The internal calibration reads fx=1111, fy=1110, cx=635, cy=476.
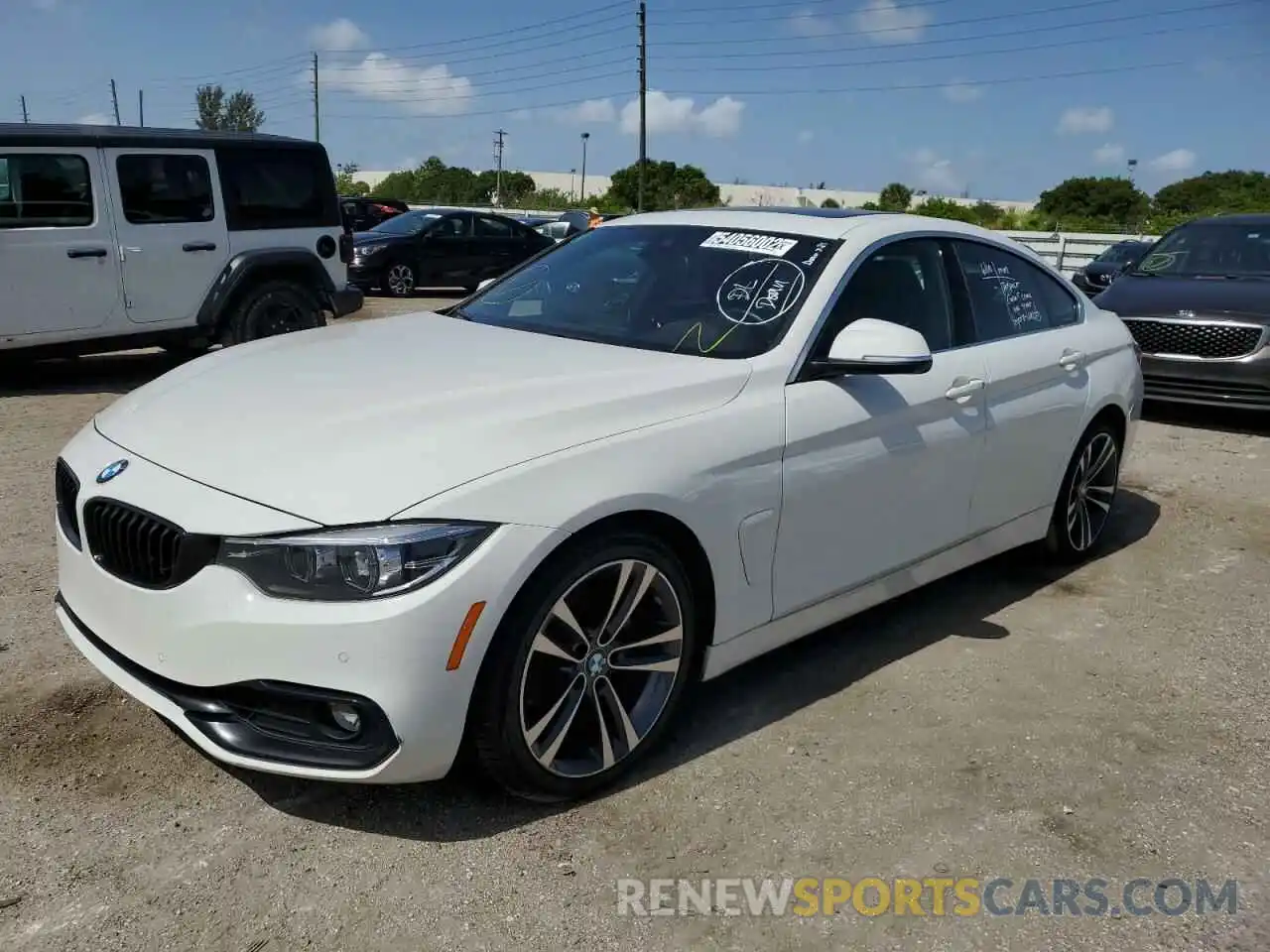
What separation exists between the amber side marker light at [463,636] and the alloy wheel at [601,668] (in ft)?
0.69

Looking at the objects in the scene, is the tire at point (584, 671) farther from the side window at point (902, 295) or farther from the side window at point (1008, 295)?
the side window at point (1008, 295)

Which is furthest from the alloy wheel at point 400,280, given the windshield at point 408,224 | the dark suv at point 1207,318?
the dark suv at point 1207,318

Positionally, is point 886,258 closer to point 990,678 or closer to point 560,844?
point 990,678

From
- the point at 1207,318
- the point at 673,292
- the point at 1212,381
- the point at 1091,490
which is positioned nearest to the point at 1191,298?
the point at 1207,318

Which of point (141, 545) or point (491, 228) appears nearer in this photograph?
point (141, 545)

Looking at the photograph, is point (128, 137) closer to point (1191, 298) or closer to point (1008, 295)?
point (1008, 295)

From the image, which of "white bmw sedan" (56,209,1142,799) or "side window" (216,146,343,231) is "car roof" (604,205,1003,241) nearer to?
"white bmw sedan" (56,209,1142,799)

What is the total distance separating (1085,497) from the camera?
5047 millimetres

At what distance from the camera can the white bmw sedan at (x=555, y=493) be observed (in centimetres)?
254

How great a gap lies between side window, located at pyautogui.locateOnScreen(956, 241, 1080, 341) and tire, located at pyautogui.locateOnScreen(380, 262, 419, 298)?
13639 millimetres

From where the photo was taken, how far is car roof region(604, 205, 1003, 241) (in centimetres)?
393

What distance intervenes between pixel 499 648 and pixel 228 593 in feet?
2.08

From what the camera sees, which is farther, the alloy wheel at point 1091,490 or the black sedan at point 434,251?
the black sedan at point 434,251

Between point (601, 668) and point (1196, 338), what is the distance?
7197mm
